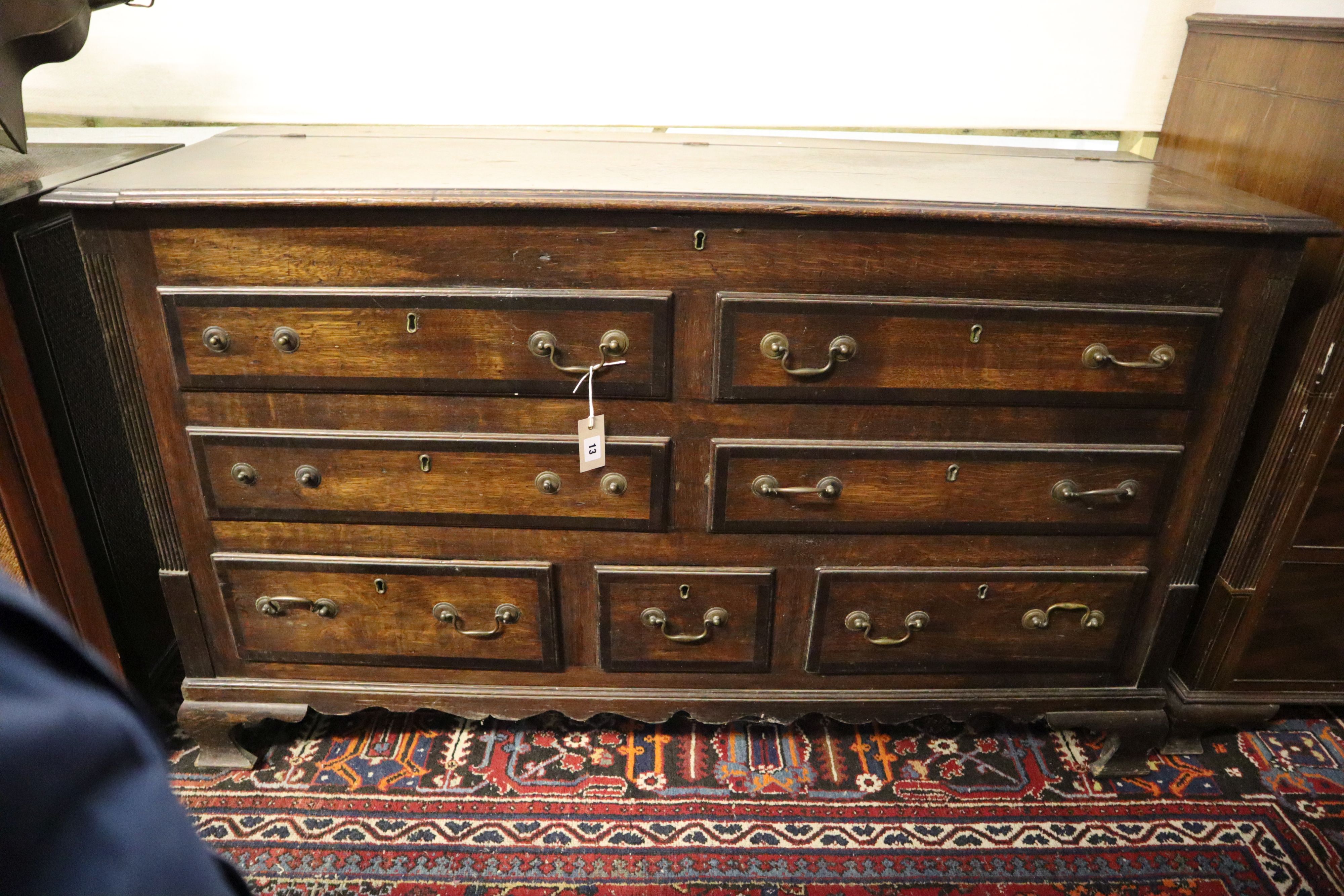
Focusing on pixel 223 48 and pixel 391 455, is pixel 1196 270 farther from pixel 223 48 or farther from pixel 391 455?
pixel 223 48

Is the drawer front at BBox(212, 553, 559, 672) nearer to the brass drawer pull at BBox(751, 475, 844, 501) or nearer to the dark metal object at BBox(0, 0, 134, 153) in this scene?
the brass drawer pull at BBox(751, 475, 844, 501)

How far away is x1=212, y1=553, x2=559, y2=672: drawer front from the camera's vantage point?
155 centimetres

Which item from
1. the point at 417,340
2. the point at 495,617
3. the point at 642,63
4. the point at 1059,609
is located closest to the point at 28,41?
the point at 417,340

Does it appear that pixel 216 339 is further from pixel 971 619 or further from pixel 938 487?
pixel 971 619

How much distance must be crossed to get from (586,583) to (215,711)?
751mm

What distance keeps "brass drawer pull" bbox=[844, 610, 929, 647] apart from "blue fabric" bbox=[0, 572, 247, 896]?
49.3 inches

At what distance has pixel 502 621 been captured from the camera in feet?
5.20

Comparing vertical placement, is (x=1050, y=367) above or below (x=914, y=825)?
above

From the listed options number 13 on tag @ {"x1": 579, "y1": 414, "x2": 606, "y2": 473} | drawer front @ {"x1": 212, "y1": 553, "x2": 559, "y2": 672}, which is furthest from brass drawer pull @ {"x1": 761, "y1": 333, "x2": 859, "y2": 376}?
drawer front @ {"x1": 212, "y1": 553, "x2": 559, "y2": 672}

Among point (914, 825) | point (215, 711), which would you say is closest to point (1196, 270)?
point (914, 825)

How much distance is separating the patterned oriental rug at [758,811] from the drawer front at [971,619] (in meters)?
0.26

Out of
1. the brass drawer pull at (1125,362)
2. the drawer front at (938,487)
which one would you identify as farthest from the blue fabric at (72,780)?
the brass drawer pull at (1125,362)

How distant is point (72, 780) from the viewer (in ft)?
1.33

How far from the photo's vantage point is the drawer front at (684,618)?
1550 millimetres
